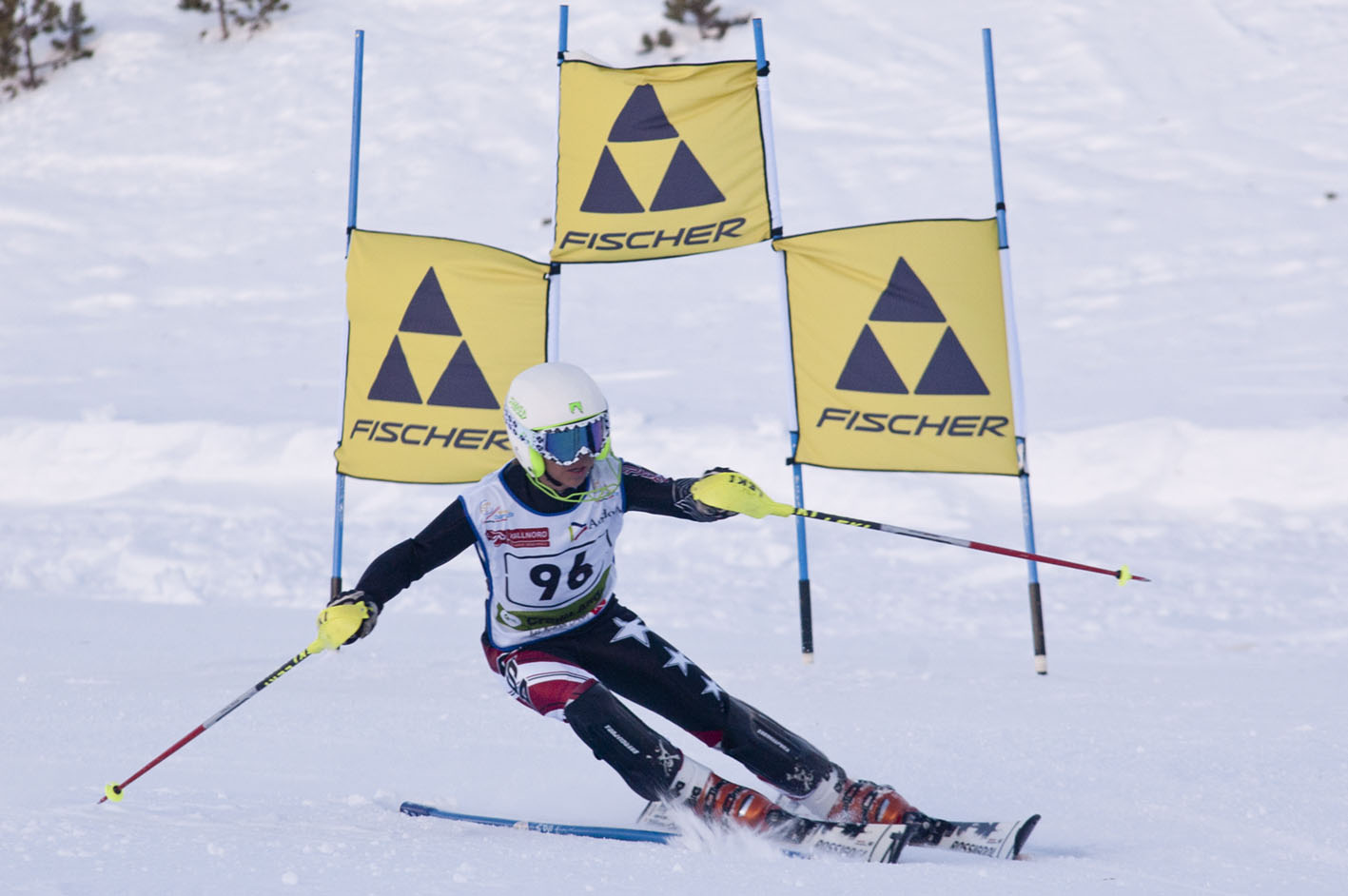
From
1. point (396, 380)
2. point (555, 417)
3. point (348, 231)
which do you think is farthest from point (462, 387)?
point (555, 417)

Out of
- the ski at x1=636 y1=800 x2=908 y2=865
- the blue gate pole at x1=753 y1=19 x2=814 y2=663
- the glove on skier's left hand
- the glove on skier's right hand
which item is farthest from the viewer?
the blue gate pole at x1=753 y1=19 x2=814 y2=663

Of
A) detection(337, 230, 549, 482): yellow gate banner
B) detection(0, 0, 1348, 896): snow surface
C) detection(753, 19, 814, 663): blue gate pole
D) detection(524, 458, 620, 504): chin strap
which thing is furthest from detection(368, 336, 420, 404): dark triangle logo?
detection(524, 458, 620, 504): chin strap

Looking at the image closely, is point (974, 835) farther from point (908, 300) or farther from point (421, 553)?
point (908, 300)

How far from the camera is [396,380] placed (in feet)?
21.9

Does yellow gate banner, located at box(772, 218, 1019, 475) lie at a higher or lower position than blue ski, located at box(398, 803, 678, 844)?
higher

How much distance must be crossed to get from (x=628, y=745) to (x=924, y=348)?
3278 millimetres

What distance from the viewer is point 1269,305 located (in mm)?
13000

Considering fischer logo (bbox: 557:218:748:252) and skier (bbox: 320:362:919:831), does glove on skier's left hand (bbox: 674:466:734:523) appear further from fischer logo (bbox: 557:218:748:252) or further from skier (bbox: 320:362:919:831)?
fischer logo (bbox: 557:218:748:252)

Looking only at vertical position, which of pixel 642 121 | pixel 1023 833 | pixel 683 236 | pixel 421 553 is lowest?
pixel 1023 833

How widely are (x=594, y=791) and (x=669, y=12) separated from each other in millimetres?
17145

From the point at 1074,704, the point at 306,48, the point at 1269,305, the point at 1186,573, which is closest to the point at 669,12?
the point at 306,48

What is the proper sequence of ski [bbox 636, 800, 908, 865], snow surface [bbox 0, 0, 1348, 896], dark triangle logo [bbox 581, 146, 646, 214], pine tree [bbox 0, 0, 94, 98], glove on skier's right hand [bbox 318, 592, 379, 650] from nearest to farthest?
ski [bbox 636, 800, 908, 865]
glove on skier's right hand [bbox 318, 592, 379, 650]
snow surface [bbox 0, 0, 1348, 896]
dark triangle logo [bbox 581, 146, 646, 214]
pine tree [bbox 0, 0, 94, 98]

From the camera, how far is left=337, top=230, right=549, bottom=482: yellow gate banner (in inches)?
260

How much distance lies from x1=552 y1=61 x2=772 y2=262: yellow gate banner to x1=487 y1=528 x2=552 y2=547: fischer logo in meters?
2.92
